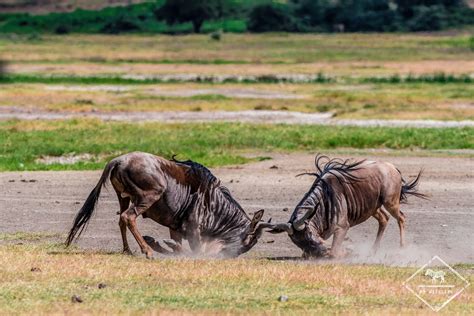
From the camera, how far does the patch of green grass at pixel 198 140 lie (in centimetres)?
2627

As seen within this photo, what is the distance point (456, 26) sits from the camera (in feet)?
419

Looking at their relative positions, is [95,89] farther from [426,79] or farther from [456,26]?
[456,26]

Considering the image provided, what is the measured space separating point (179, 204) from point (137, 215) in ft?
1.86

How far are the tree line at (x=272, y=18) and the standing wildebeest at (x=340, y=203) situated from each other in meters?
114

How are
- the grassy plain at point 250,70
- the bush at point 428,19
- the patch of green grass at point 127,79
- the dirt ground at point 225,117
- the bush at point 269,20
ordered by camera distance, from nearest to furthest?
the dirt ground at point 225,117, the grassy plain at point 250,70, the patch of green grass at point 127,79, the bush at point 428,19, the bush at point 269,20

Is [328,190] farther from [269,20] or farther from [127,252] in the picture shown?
[269,20]

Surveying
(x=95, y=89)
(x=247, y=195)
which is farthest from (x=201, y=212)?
(x=95, y=89)

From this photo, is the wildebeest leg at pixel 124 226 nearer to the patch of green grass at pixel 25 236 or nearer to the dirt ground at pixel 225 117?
the patch of green grass at pixel 25 236

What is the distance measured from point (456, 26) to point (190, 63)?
56.8 meters

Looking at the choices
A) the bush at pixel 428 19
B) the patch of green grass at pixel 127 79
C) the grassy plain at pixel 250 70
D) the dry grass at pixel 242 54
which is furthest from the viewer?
the bush at pixel 428 19

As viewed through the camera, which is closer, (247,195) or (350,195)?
(350,195)

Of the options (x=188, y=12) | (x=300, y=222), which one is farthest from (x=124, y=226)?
(x=188, y=12)

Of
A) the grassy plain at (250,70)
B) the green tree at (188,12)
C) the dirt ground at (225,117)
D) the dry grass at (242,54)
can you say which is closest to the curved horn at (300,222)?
the dirt ground at (225,117)

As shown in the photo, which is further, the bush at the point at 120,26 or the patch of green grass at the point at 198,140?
the bush at the point at 120,26
